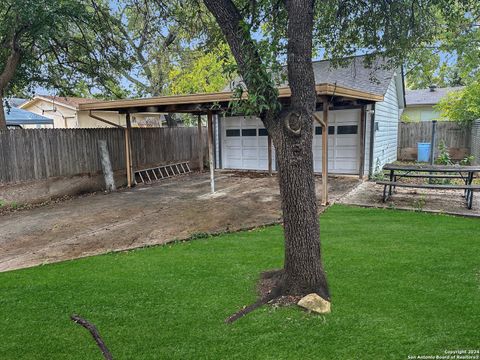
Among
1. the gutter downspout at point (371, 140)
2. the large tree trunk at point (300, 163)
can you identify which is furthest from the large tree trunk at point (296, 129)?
the gutter downspout at point (371, 140)

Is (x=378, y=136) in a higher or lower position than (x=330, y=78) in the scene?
lower

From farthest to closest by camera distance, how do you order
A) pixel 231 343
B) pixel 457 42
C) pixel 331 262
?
pixel 457 42 → pixel 331 262 → pixel 231 343

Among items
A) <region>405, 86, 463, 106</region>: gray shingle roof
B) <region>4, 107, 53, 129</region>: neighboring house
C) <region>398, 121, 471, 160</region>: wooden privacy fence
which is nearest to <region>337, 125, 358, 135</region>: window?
<region>398, 121, 471, 160</region>: wooden privacy fence

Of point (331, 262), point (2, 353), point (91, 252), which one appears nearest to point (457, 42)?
point (331, 262)

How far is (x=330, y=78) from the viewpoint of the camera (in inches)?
474

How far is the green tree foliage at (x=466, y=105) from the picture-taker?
13.5m

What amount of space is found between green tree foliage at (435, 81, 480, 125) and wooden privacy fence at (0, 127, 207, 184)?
11203 millimetres

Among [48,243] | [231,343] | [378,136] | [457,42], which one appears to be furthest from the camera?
[378,136]

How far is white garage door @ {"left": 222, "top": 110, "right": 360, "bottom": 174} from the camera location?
11008 millimetres

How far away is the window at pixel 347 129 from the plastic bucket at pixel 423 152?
5.32 meters

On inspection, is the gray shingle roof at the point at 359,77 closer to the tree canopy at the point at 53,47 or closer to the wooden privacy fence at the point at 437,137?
the wooden privacy fence at the point at 437,137

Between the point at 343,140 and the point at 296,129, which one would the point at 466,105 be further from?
the point at 296,129

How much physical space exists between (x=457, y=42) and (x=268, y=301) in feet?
19.5

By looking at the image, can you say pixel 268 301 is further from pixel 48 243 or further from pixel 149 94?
pixel 149 94
